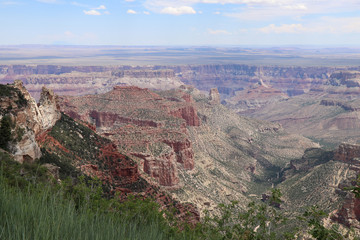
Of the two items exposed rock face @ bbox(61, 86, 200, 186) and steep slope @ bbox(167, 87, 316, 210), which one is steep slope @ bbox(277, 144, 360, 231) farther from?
exposed rock face @ bbox(61, 86, 200, 186)

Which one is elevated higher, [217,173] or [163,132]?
[163,132]

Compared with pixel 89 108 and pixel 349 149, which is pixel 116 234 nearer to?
pixel 349 149

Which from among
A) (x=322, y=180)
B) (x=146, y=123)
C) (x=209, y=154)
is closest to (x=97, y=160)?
(x=146, y=123)

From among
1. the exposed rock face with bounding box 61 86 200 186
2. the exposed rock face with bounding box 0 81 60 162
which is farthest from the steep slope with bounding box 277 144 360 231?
the exposed rock face with bounding box 0 81 60 162

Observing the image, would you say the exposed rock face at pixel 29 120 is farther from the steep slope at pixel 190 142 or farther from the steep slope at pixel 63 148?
the steep slope at pixel 190 142

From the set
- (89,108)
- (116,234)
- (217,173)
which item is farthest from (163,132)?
(116,234)

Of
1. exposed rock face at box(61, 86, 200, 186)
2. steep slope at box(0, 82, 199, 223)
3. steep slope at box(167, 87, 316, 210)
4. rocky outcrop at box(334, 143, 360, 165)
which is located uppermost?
steep slope at box(0, 82, 199, 223)

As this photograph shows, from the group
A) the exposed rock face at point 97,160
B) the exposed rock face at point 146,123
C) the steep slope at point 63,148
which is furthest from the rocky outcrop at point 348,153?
the steep slope at point 63,148
